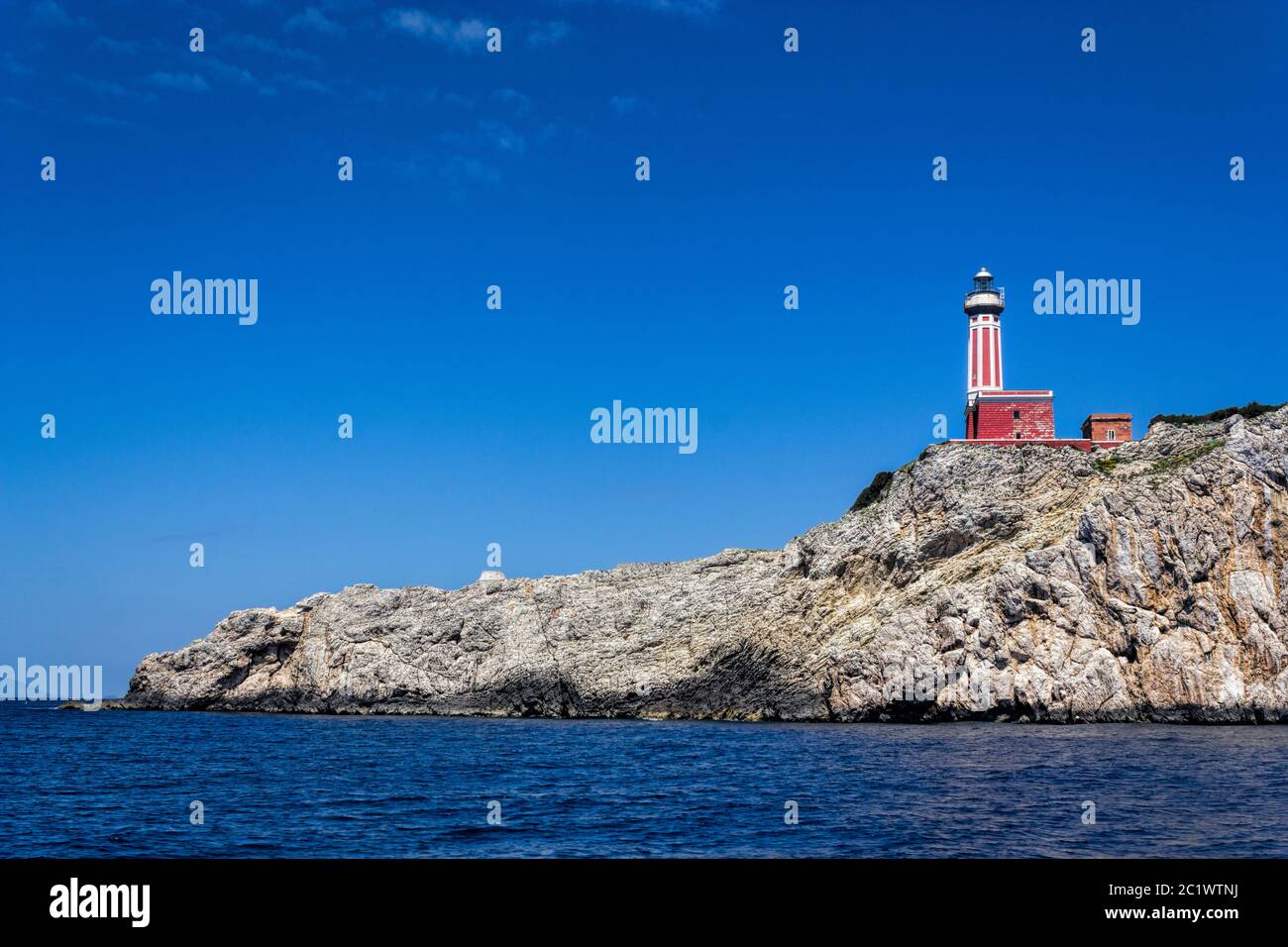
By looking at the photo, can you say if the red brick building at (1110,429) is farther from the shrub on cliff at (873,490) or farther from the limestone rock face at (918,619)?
the shrub on cliff at (873,490)

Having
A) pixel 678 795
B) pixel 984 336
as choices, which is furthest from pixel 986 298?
pixel 678 795

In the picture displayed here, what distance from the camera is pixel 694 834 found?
93.2 feet

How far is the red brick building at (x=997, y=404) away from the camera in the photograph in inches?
3415

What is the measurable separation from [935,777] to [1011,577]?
34.6 meters

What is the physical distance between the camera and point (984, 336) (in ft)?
A: 308

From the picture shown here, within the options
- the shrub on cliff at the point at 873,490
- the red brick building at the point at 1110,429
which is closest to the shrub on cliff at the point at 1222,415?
the red brick building at the point at 1110,429

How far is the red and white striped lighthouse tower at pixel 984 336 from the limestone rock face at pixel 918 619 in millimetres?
11376

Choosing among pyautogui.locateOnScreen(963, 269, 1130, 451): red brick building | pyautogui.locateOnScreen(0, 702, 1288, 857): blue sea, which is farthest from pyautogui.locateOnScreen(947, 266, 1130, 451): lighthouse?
pyautogui.locateOnScreen(0, 702, 1288, 857): blue sea

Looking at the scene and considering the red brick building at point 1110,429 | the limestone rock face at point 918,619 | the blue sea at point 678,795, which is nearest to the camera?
the blue sea at point 678,795
